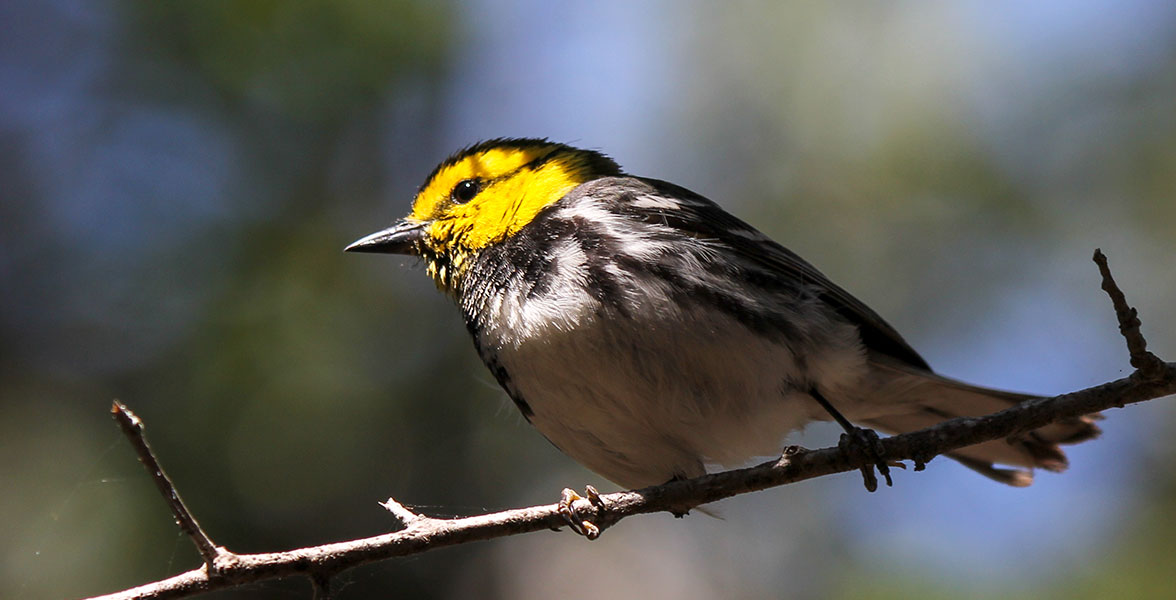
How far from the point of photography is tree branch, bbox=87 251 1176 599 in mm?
2586

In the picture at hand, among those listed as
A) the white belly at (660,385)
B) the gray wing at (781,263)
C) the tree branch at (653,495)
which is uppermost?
the gray wing at (781,263)

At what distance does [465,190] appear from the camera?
14.2 feet

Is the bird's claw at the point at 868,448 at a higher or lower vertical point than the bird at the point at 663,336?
lower

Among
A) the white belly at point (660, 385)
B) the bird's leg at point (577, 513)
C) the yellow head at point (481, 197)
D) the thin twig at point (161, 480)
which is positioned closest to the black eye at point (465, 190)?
the yellow head at point (481, 197)

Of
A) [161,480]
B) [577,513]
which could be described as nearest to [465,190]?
[577,513]

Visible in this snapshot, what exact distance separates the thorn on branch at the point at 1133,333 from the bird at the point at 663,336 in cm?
78

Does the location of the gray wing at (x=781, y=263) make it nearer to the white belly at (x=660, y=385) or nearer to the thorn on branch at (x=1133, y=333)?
the white belly at (x=660, y=385)

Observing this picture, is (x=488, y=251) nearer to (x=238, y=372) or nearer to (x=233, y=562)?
(x=233, y=562)

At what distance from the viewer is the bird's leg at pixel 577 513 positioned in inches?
118

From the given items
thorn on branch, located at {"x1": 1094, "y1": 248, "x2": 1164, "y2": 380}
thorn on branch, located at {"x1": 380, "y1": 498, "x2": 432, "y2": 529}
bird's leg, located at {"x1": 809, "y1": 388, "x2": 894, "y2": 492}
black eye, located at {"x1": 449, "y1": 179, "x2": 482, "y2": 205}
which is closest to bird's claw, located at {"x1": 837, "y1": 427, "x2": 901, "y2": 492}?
bird's leg, located at {"x1": 809, "y1": 388, "x2": 894, "y2": 492}

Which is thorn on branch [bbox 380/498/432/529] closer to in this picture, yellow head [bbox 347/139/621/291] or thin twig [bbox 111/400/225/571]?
thin twig [bbox 111/400/225/571]

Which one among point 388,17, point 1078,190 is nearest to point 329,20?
point 388,17

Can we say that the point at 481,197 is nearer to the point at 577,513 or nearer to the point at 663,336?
the point at 663,336

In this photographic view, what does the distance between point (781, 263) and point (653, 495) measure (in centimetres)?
121
